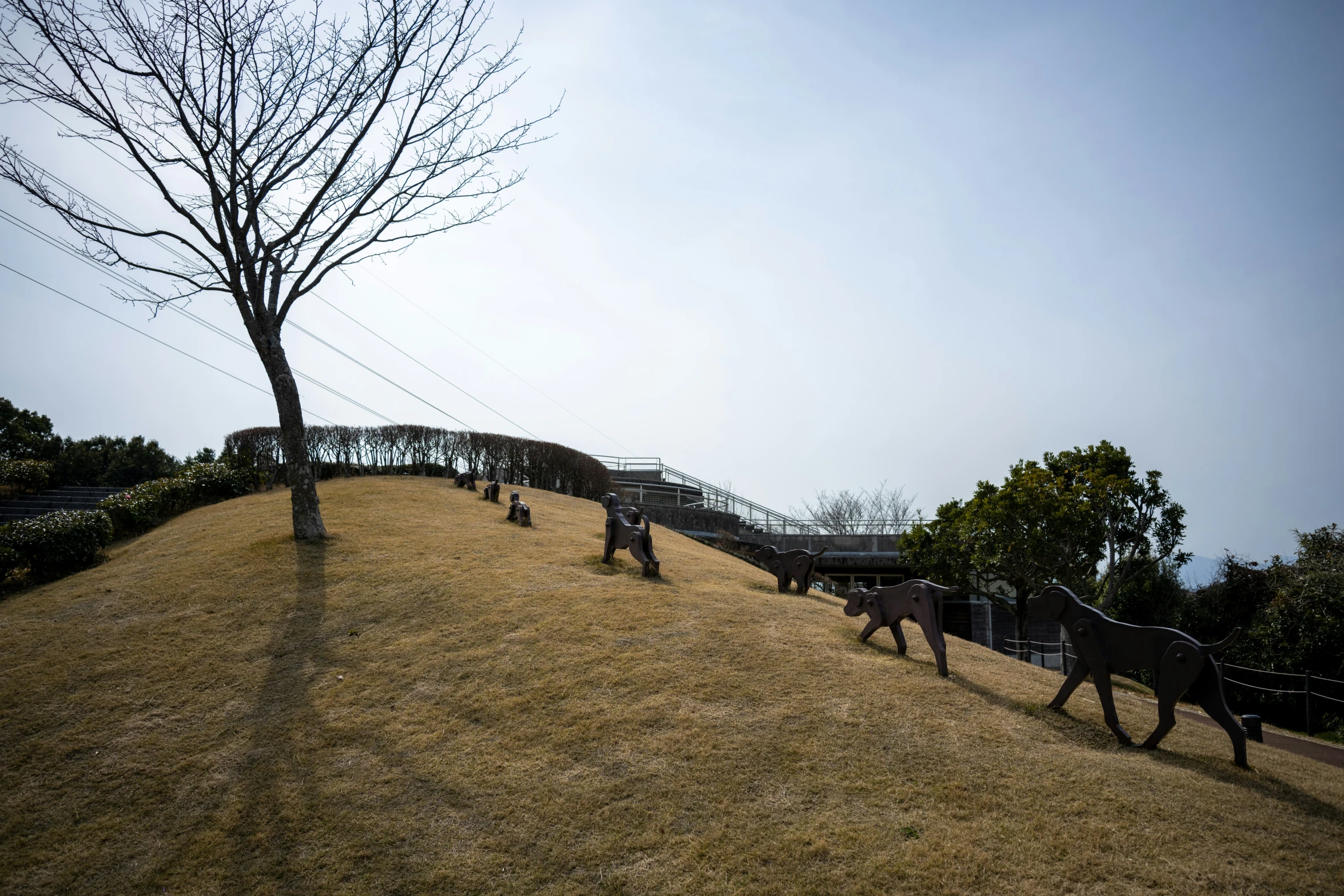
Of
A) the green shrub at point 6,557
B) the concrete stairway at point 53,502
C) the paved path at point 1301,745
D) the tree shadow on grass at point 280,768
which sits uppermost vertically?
the concrete stairway at point 53,502

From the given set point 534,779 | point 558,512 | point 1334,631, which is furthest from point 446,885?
point 1334,631

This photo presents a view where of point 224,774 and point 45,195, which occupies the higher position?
point 45,195

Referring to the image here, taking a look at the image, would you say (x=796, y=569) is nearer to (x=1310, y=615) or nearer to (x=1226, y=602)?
(x=1310, y=615)

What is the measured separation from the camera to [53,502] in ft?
65.3

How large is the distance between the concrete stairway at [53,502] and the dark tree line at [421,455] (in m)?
3.40

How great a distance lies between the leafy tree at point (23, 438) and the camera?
2239cm

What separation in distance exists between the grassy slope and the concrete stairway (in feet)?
33.1

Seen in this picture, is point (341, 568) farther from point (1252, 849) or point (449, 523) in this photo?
point (1252, 849)

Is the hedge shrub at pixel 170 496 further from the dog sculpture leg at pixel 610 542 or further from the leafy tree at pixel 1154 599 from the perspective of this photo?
the leafy tree at pixel 1154 599

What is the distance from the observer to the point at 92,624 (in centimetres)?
1037

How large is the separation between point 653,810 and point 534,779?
1209 millimetres

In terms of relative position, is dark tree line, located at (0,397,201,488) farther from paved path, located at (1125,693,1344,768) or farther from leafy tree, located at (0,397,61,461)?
paved path, located at (1125,693,1344,768)

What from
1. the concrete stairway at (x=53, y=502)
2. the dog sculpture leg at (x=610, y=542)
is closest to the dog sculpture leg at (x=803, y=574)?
the dog sculpture leg at (x=610, y=542)

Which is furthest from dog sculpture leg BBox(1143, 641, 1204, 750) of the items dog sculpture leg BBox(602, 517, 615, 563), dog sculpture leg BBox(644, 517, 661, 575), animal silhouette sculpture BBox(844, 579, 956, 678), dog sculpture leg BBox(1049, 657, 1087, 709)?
dog sculpture leg BBox(602, 517, 615, 563)
